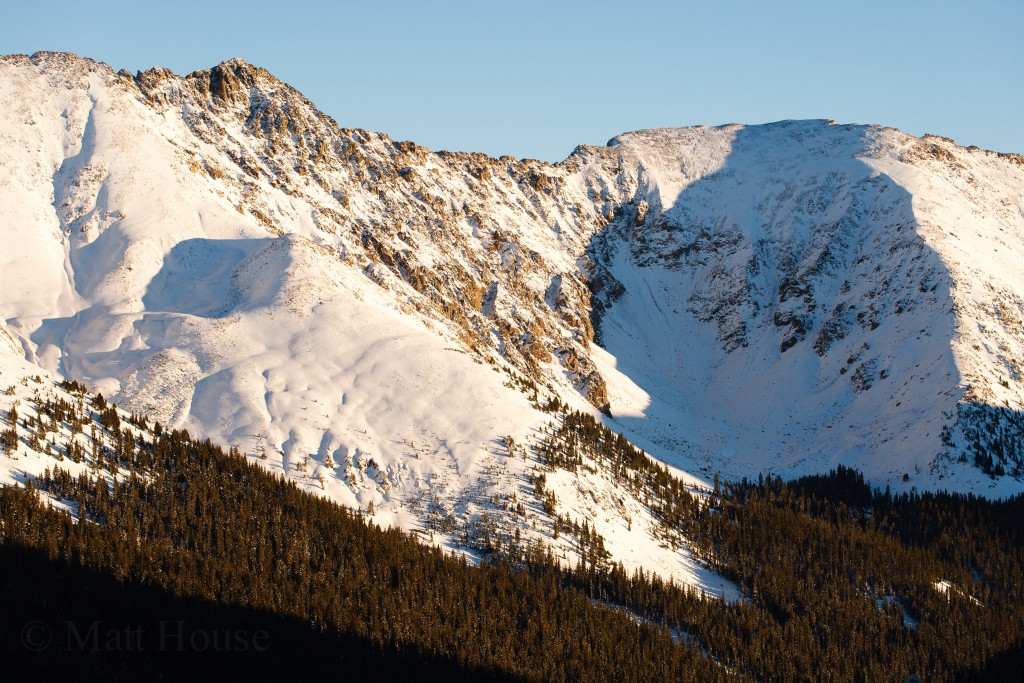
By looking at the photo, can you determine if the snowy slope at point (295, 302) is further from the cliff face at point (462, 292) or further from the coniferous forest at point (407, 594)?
the coniferous forest at point (407, 594)

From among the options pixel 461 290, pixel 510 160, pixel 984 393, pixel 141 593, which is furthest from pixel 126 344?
pixel 510 160

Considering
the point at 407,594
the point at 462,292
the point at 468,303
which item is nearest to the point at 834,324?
the point at 468,303

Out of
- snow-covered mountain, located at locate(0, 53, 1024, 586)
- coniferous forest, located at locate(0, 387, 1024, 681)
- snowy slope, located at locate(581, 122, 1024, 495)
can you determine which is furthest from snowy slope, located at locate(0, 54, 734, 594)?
snowy slope, located at locate(581, 122, 1024, 495)

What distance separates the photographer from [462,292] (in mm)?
135125

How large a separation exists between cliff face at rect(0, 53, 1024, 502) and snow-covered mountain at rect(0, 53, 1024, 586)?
0.45m

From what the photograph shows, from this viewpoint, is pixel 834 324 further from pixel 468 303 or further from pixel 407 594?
pixel 407 594

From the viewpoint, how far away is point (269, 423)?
3147 inches

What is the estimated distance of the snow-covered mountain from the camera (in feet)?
274

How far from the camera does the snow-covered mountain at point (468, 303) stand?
8350cm

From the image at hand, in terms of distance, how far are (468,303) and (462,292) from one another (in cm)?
230

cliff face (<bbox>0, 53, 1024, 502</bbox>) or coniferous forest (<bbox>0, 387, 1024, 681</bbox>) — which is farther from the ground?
cliff face (<bbox>0, 53, 1024, 502</bbox>)

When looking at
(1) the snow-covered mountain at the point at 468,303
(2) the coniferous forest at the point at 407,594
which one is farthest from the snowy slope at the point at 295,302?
(2) the coniferous forest at the point at 407,594

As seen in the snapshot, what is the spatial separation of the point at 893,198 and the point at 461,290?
3700 inches

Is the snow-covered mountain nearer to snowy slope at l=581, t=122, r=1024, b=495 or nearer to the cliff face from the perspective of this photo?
the cliff face
